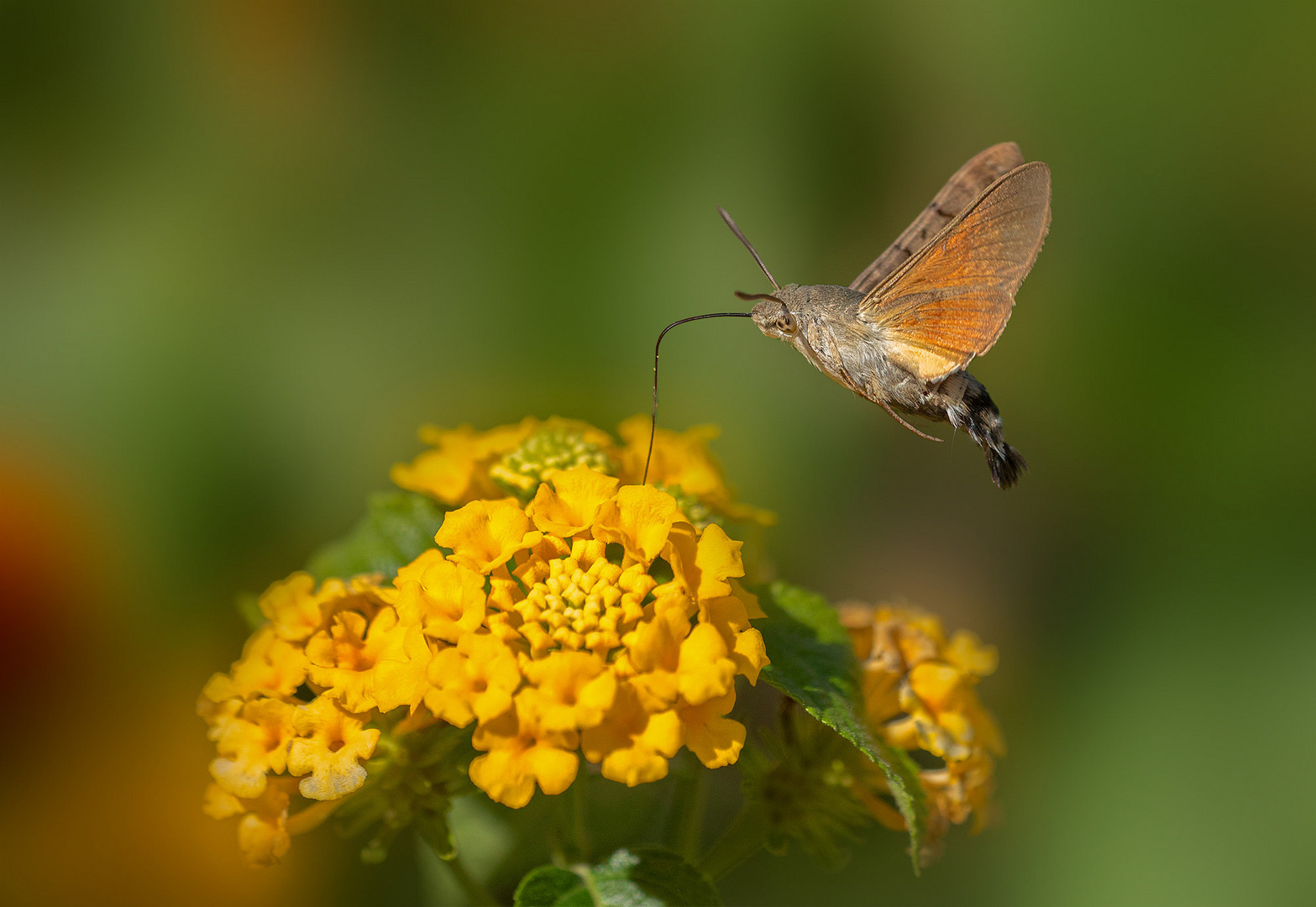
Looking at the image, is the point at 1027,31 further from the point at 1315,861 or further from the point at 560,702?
the point at 560,702

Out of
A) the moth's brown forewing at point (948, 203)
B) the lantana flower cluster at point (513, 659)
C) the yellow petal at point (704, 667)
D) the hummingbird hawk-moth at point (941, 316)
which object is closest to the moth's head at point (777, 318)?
the hummingbird hawk-moth at point (941, 316)

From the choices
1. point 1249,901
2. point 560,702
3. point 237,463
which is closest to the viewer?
point 560,702

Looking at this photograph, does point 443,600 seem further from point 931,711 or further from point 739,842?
point 931,711

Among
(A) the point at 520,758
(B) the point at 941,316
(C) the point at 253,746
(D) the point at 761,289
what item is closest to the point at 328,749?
(C) the point at 253,746

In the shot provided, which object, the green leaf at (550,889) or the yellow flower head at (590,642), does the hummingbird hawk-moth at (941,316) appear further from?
the green leaf at (550,889)

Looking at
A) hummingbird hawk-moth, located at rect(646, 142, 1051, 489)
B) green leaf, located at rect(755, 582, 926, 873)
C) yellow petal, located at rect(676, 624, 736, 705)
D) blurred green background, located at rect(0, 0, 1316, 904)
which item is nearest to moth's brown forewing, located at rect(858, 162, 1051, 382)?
hummingbird hawk-moth, located at rect(646, 142, 1051, 489)

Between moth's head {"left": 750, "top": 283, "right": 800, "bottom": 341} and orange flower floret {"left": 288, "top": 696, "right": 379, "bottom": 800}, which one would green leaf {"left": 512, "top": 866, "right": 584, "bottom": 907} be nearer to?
orange flower floret {"left": 288, "top": 696, "right": 379, "bottom": 800}

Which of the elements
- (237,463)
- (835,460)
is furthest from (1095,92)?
(237,463)

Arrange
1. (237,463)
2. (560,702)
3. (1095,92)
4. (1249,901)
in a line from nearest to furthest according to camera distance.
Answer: (560,702), (1249,901), (237,463), (1095,92)
